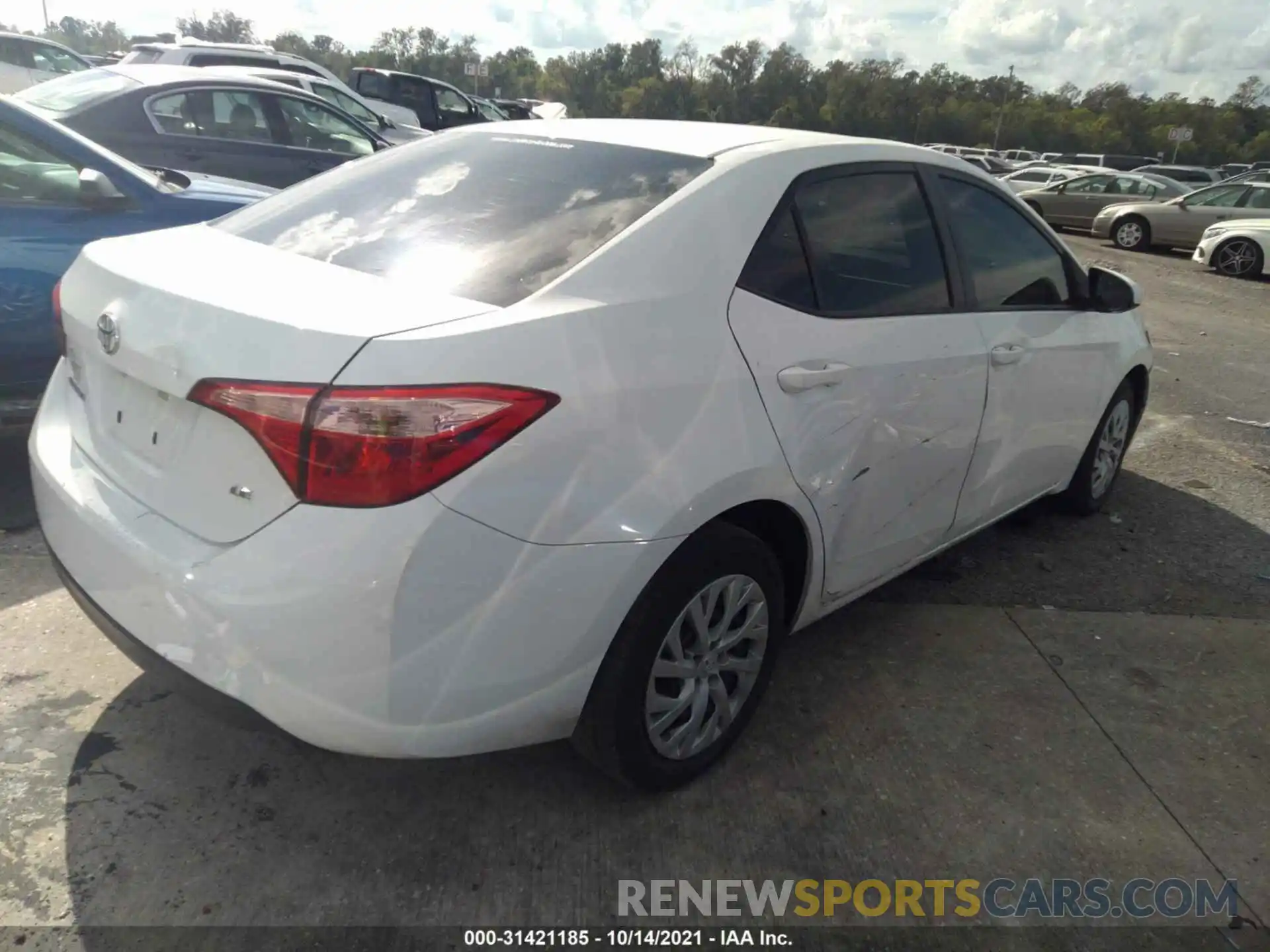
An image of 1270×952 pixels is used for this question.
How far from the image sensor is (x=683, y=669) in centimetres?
A: 240

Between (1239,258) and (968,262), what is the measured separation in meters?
14.4

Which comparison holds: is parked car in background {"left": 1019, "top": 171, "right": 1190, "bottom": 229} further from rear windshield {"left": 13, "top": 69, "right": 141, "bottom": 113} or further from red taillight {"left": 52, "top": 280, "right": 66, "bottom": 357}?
red taillight {"left": 52, "top": 280, "right": 66, "bottom": 357}

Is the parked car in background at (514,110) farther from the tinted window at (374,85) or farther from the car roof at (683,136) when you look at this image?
the car roof at (683,136)

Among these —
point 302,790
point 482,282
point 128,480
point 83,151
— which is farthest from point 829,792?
point 83,151

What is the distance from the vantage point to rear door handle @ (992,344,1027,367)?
3.27 metres

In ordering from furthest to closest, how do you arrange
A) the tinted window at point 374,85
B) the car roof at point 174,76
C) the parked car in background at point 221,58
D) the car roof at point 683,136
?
the tinted window at point 374,85 < the parked car in background at point 221,58 < the car roof at point 174,76 < the car roof at point 683,136

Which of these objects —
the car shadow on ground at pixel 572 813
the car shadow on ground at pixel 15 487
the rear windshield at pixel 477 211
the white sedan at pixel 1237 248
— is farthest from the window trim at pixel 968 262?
the white sedan at pixel 1237 248

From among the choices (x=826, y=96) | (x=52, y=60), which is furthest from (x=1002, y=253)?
(x=826, y=96)

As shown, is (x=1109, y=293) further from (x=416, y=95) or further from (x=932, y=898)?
(x=416, y=95)

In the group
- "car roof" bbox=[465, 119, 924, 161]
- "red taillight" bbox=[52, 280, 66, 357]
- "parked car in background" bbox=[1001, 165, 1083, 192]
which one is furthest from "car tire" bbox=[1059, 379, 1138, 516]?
"parked car in background" bbox=[1001, 165, 1083, 192]

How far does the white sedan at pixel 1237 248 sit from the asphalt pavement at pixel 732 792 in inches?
529

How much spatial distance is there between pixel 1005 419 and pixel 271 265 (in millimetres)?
2510

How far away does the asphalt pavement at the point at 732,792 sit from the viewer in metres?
2.21

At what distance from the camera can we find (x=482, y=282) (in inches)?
83.5
